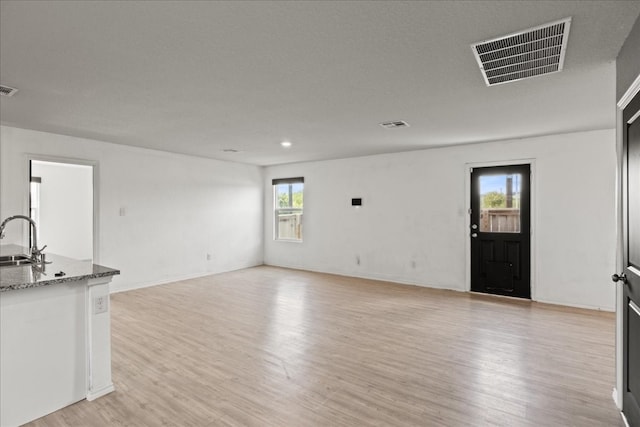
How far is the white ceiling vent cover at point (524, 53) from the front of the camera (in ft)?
6.61

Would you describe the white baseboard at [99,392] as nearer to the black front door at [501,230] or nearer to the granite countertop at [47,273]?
the granite countertop at [47,273]

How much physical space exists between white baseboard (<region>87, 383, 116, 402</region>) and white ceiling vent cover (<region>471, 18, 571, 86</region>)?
3.44 metres

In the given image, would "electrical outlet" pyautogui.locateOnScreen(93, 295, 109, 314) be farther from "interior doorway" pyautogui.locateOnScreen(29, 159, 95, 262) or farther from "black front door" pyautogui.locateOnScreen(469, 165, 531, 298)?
"interior doorway" pyautogui.locateOnScreen(29, 159, 95, 262)

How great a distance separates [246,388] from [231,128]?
3190mm

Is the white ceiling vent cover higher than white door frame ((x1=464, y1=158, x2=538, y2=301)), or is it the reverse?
the white ceiling vent cover

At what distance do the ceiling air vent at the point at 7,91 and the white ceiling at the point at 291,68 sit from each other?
0.11 meters

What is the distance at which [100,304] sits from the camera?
245cm

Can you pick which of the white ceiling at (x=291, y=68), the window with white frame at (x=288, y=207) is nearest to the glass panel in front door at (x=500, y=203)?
the white ceiling at (x=291, y=68)

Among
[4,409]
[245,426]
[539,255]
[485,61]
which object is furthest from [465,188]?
[4,409]

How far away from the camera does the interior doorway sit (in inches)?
273

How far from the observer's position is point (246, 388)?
8.18ft

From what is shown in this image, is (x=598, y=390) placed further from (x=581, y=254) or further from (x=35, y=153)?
(x=35, y=153)

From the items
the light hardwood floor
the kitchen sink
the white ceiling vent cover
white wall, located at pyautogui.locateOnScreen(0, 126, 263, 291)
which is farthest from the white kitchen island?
the white ceiling vent cover

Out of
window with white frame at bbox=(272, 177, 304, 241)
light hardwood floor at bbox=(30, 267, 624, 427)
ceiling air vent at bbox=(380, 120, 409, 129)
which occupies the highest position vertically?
ceiling air vent at bbox=(380, 120, 409, 129)
